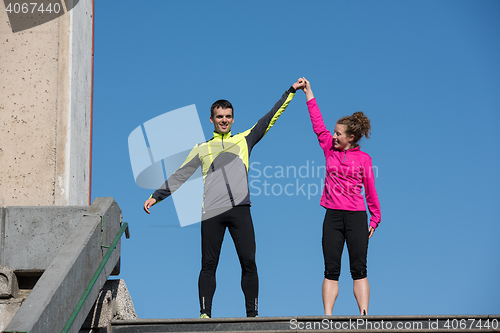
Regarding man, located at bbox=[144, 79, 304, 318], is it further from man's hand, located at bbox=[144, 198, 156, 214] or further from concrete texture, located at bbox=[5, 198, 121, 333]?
concrete texture, located at bbox=[5, 198, 121, 333]

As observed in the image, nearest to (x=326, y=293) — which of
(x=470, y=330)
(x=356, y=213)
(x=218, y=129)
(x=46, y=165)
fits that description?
(x=356, y=213)

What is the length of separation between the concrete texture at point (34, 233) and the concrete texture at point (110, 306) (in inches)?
22.1

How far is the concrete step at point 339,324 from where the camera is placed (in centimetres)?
435

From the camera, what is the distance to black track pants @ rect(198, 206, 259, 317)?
5.15 meters

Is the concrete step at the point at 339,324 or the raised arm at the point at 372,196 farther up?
the raised arm at the point at 372,196

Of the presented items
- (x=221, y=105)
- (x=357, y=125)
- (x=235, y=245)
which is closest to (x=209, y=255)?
(x=235, y=245)

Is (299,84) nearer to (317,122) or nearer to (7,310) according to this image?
(317,122)

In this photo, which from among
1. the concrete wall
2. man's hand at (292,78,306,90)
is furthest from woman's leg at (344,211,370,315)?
the concrete wall

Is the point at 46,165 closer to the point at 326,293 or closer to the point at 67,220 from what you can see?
the point at 67,220

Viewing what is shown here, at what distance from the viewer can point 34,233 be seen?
496cm

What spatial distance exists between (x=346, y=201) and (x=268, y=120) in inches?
46.1

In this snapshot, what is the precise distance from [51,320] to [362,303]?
2.82 meters

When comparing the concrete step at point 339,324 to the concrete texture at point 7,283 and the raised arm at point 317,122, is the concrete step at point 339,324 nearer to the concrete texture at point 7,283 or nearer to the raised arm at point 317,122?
the concrete texture at point 7,283

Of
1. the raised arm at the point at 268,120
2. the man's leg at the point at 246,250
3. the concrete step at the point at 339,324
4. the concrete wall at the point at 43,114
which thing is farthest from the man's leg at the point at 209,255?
the concrete wall at the point at 43,114
